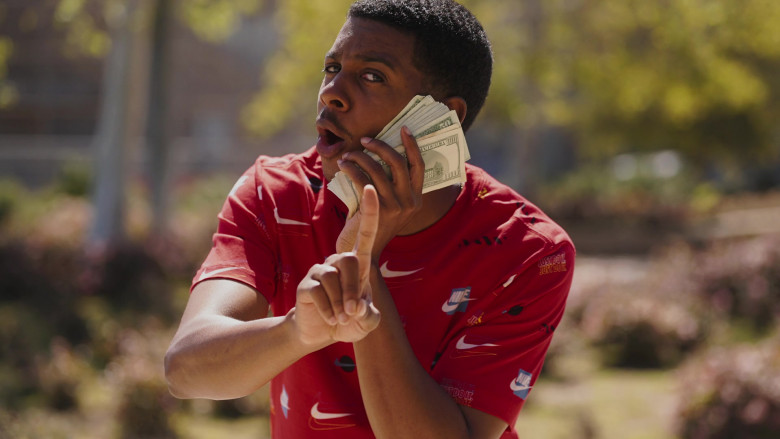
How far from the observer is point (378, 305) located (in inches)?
71.6

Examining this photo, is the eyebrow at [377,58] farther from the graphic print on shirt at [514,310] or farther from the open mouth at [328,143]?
the graphic print on shirt at [514,310]

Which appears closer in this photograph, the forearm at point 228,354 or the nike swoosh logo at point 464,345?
the forearm at point 228,354

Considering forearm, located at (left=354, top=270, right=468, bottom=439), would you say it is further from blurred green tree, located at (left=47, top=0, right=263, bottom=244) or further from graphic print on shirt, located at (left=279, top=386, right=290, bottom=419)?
blurred green tree, located at (left=47, top=0, right=263, bottom=244)

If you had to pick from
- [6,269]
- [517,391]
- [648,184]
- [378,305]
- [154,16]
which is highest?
[378,305]

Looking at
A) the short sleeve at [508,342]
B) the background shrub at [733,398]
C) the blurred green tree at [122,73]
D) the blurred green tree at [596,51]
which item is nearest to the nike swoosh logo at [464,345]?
the short sleeve at [508,342]

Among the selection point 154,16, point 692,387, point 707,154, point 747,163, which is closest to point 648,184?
point 707,154

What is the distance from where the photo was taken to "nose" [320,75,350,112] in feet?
6.36

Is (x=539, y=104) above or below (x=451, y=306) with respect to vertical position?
below

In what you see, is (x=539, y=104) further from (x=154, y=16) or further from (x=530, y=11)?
(x=154, y=16)

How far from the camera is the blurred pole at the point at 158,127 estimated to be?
1236 centimetres

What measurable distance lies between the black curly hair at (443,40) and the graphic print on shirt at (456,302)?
0.46 m

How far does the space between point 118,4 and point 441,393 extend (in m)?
9.95

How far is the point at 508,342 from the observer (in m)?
2.04

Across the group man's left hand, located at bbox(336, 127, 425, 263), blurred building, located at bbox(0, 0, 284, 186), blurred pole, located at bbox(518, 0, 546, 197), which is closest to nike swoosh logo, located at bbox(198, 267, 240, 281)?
man's left hand, located at bbox(336, 127, 425, 263)
